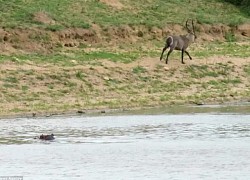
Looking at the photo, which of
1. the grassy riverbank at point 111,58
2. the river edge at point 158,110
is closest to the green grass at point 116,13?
the grassy riverbank at point 111,58

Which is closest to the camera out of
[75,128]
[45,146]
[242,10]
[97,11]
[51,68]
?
[45,146]

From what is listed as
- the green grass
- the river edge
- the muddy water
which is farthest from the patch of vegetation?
the muddy water

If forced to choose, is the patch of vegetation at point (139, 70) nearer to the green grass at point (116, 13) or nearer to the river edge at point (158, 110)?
the river edge at point (158, 110)

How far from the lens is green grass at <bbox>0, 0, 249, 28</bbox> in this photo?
30.5m

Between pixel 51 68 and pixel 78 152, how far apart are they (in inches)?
368

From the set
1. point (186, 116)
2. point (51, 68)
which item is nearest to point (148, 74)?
point (51, 68)

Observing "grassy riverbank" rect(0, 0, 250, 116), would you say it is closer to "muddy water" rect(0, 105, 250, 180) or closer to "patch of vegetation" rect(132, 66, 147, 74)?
"patch of vegetation" rect(132, 66, 147, 74)

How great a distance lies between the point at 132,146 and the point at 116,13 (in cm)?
1556

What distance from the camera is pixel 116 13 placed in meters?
33.2

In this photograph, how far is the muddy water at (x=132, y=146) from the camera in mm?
15359

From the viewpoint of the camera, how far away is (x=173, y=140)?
1883cm

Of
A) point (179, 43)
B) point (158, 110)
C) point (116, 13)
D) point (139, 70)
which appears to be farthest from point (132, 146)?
point (116, 13)

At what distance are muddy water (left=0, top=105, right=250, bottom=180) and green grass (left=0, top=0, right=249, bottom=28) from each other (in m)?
8.22

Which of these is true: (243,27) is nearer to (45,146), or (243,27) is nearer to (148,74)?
(148,74)
